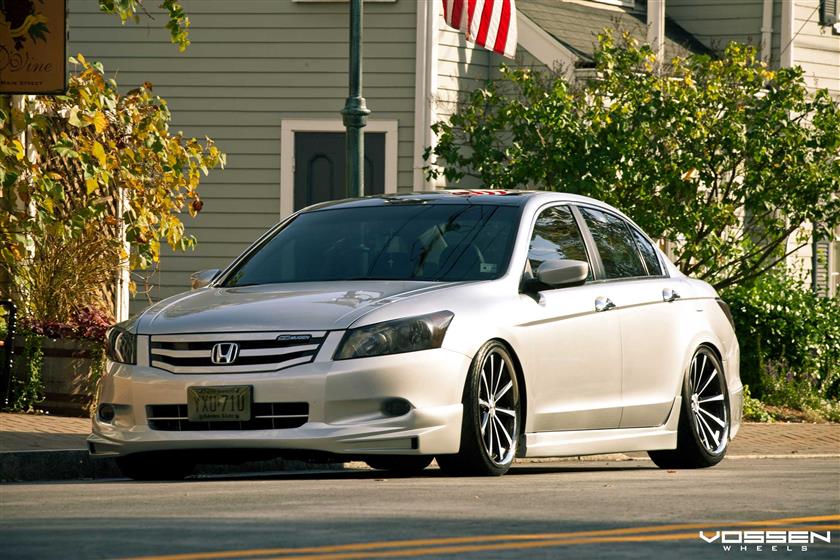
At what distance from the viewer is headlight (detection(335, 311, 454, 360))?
8.67 metres

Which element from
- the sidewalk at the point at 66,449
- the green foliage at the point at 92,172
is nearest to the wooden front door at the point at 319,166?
the green foliage at the point at 92,172

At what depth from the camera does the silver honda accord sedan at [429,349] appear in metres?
8.69

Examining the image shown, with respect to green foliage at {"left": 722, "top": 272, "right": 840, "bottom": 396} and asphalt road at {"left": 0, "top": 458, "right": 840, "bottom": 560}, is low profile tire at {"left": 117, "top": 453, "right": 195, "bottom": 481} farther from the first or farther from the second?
green foliage at {"left": 722, "top": 272, "right": 840, "bottom": 396}

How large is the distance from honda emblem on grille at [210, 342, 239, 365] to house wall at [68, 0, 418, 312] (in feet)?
41.2

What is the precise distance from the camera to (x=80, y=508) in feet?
23.6

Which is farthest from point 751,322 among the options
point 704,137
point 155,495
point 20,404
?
point 155,495

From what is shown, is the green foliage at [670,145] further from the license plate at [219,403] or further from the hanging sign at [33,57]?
the license plate at [219,403]

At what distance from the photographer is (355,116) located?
14.3 metres

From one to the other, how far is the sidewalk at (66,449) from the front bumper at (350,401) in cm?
176

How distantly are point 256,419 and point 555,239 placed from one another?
2514 millimetres

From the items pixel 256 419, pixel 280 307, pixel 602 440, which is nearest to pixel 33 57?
pixel 280 307

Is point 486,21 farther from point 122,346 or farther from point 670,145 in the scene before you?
point 122,346

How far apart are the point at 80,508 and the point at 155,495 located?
0.61 m

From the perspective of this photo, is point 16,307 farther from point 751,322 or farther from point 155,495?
point 751,322
